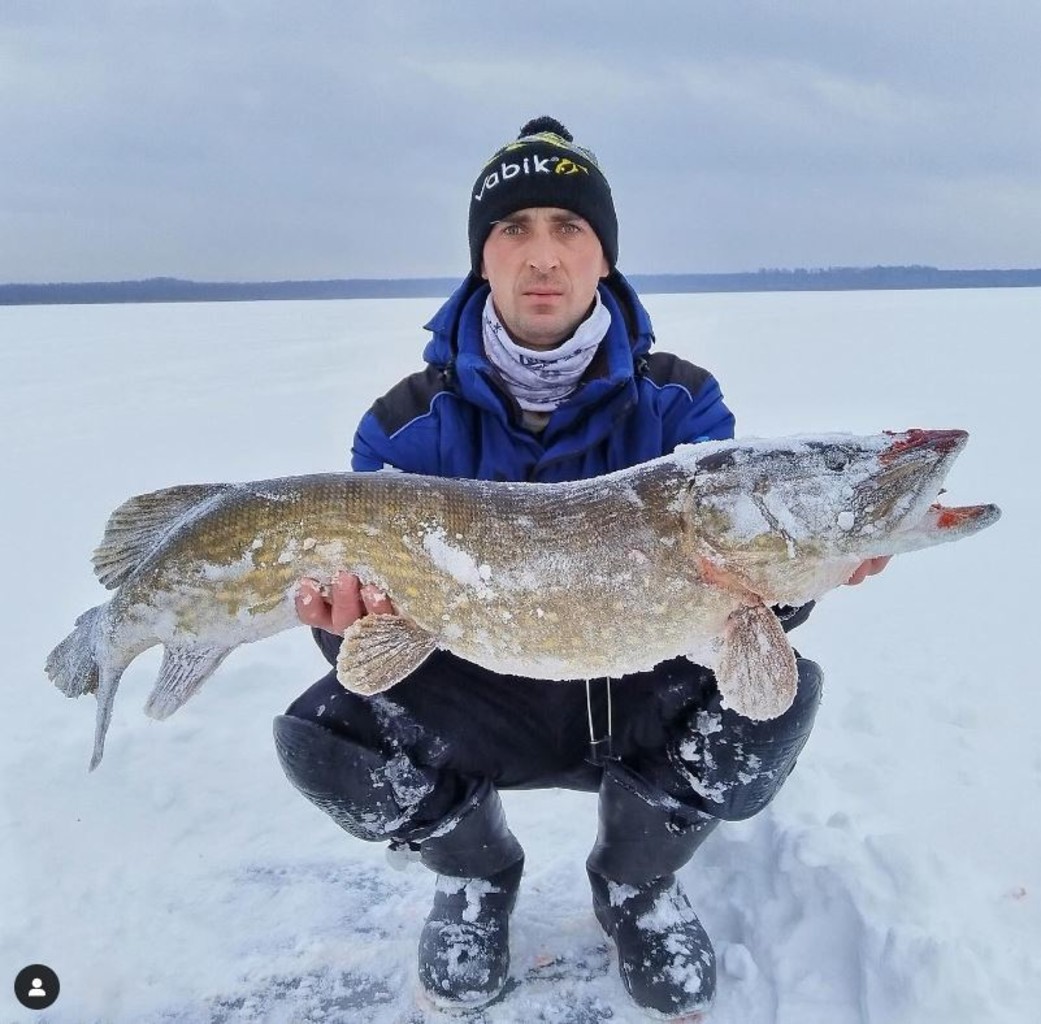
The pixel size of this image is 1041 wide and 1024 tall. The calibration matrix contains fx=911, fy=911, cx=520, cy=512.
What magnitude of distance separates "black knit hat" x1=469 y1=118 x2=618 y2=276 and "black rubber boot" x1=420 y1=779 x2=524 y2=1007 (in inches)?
59.5

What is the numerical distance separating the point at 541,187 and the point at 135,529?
4.54ft

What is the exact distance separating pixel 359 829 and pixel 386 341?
17.5 m

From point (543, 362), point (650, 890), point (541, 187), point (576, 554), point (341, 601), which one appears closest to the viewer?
point (576, 554)

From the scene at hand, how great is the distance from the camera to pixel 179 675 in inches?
85.7

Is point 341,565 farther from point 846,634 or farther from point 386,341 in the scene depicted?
point 386,341

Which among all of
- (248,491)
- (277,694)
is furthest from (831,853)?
(277,694)

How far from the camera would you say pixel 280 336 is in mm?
20906

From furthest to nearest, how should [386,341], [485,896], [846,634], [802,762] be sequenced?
[386,341], [846,634], [802,762], [485,896]

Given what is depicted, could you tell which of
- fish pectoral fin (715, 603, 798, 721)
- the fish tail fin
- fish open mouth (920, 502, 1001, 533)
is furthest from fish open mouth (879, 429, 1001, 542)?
the fish tail fin

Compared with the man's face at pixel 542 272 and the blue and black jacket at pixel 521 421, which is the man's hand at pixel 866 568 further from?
the man's face at pixel 542 272

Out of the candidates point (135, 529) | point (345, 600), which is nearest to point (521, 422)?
point (345, 600)

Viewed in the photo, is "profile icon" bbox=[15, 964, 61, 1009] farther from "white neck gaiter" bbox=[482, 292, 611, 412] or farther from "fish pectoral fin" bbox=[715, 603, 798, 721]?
"white neck gaiter" bbox=[482, 292, 611, 412]

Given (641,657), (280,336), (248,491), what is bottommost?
(280,336)

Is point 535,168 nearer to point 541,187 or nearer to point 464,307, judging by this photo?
point 541,187
